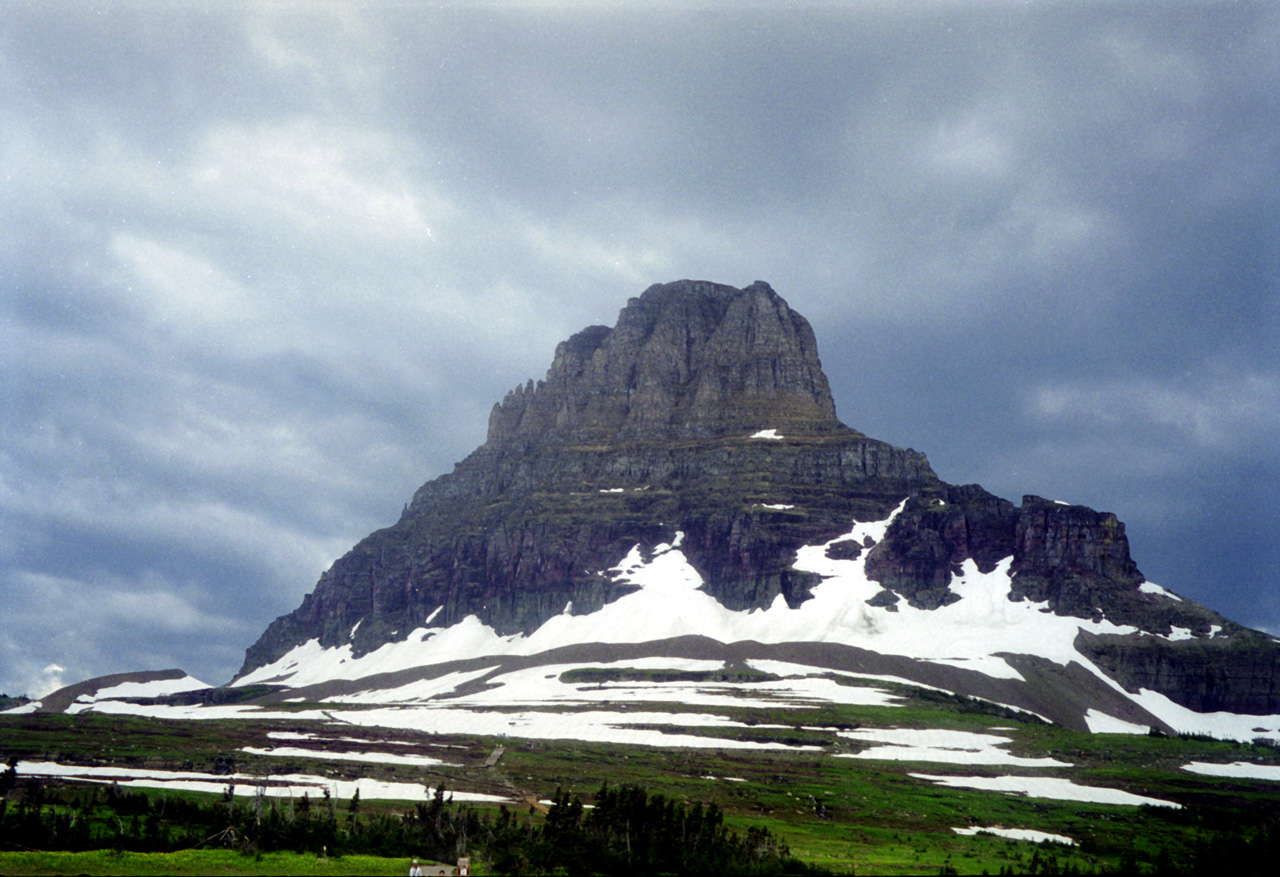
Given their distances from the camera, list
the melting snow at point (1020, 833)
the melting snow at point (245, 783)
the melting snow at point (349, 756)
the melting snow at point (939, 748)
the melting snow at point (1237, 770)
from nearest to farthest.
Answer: the melting snow at point (1020, 833), the melting snow at point (245, 783), the melting snow at point (349, 756), the melting snow at point (939, 748), the melting snow at point (1237, 770)

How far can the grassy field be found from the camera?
71.2 m

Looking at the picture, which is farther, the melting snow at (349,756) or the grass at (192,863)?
the melting snow at (349,756)

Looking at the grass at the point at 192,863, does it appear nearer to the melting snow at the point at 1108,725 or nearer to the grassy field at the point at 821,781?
the grassy field at the point at 821,781

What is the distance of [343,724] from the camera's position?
167375mm

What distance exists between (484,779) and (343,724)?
226 feet

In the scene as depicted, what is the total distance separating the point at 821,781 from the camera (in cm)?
11631

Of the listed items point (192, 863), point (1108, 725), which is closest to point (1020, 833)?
point (192, 863)

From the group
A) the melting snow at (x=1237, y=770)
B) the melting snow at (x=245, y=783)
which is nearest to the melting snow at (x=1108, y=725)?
the melting snow at (x=1237, y=770)

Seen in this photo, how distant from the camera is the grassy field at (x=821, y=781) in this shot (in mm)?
71188

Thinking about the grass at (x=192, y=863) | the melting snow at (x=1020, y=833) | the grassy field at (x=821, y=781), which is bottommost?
the melting snow at (x=1020, y=833)

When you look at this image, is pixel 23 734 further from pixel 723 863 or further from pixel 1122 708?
pixel 1122 708

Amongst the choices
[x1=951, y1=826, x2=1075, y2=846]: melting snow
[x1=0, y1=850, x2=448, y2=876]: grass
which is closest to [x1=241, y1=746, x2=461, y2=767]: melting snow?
[x1=0, y1=850, x2=448, y2=876]: grass

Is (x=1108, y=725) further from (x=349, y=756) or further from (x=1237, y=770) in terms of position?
(x=349, y=756)

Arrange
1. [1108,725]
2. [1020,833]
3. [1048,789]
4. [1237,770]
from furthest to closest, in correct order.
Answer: [1108,725] → [1237,770] → [1048,789] → [1020,833]
